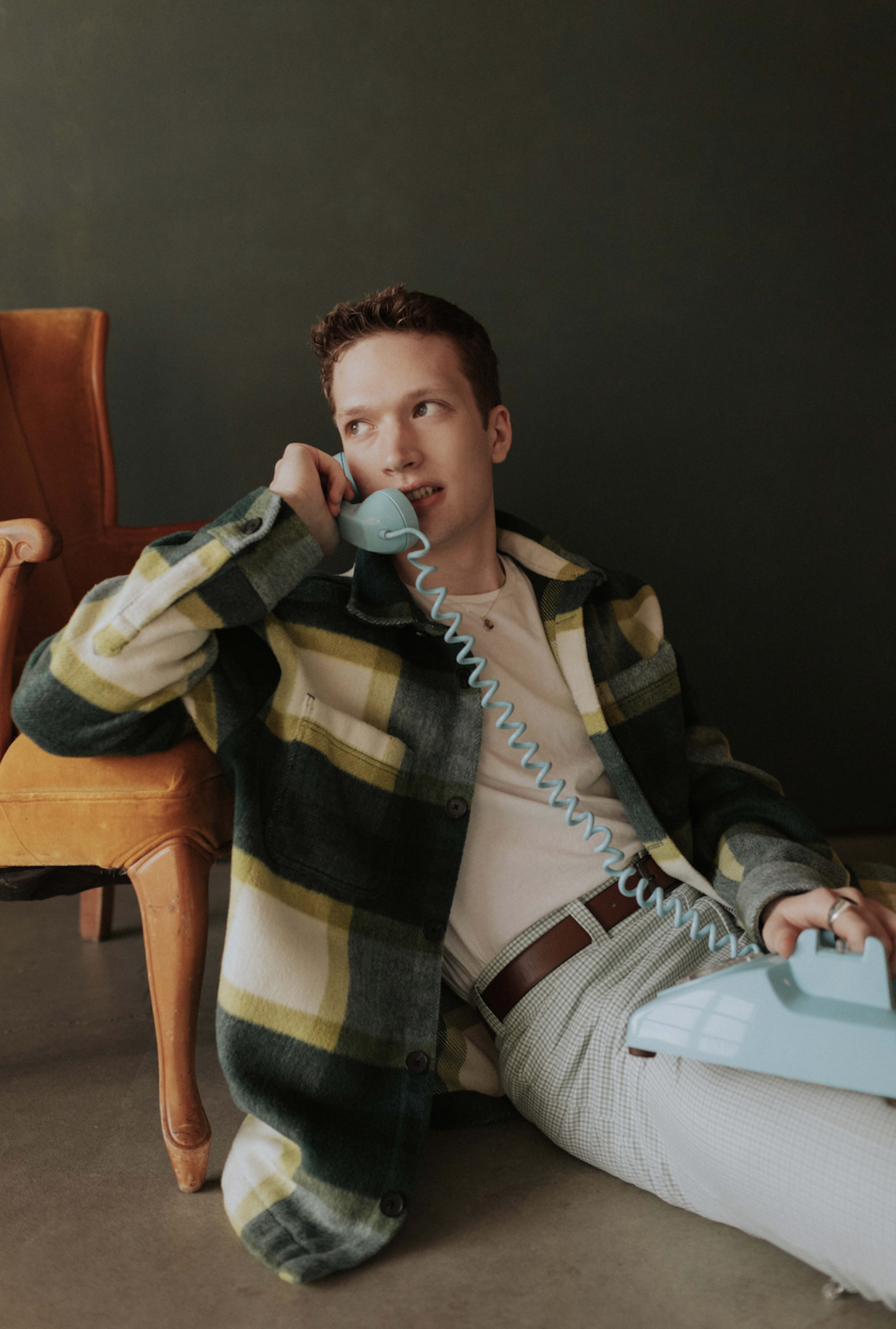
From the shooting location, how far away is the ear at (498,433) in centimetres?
158

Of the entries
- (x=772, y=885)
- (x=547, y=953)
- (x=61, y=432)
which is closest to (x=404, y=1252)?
(x=547, y=953)

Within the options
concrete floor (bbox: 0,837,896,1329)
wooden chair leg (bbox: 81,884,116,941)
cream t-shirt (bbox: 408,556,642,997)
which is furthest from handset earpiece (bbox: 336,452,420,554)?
wooden chair leg (bbox: 81,884,116,941)

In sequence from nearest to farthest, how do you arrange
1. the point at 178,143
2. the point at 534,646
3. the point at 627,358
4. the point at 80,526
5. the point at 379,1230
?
1. the point at 379,1230
2. the point at 534,646
3. the point at 80,526
4. the point at 178,143
5. the point at 627,358

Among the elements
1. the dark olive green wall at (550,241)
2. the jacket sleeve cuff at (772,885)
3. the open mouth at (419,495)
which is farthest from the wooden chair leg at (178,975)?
the dark olive green wall at (550,241)

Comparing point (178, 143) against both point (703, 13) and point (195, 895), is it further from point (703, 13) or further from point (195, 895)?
point (195, 895)

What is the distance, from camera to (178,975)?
1.30m

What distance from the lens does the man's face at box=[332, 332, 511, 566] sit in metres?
1.41

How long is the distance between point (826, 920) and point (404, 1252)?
638 mm

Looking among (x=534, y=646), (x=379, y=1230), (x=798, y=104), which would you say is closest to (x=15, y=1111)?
(x=379, y=1230)

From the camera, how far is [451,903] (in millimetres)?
1314

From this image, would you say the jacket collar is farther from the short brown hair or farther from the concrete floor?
the concrete floor

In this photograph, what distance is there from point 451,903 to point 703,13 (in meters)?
2.17

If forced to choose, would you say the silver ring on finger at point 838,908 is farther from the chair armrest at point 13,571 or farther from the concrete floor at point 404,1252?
the chair armrest at point 13,571

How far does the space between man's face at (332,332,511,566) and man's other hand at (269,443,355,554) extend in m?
0.07
